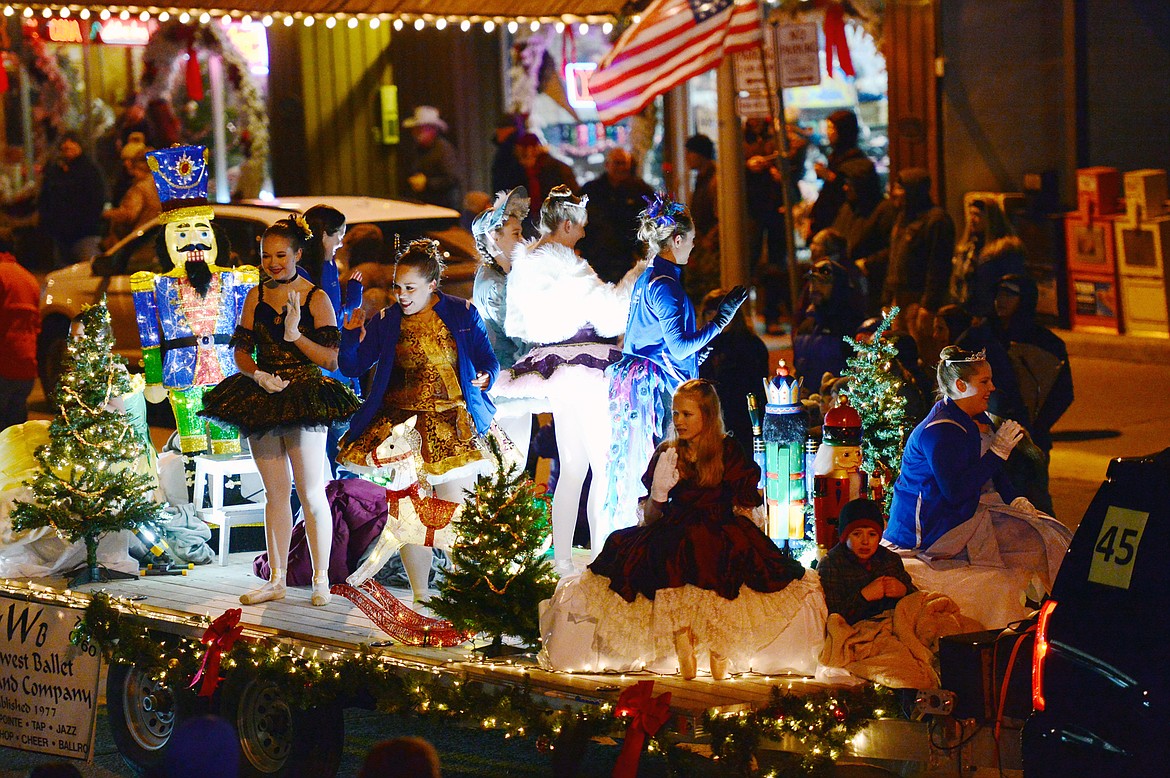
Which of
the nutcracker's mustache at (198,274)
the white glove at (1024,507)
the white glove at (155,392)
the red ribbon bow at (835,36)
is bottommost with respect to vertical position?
the white glove at (1024,507)

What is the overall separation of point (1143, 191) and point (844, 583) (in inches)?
402

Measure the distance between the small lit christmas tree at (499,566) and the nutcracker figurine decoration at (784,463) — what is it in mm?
1636

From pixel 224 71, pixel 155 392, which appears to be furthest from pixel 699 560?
pixel 224 71

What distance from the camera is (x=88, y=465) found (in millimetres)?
8430

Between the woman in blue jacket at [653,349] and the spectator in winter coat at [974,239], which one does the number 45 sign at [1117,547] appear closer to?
the woman in blue jacket at [653,349]

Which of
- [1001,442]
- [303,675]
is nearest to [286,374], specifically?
[303,675]

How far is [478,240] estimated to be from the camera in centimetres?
905

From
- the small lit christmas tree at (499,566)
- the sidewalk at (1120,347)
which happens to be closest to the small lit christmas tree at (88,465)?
the small lit christmas tree at (499,566)

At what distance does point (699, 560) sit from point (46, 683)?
2.94 metres

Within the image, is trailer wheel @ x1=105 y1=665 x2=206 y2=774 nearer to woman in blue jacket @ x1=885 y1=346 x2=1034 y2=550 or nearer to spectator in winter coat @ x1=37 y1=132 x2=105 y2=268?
woman in blue jacket @ x1=885 y1=346 x2=1034 y2=550

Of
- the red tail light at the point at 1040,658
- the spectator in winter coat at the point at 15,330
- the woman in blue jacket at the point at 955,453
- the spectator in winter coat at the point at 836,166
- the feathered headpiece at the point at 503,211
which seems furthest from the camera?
the spectator in winter coat at the point at 836,166

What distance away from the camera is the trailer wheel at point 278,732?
7.01 m

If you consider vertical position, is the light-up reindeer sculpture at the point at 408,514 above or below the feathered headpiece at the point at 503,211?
below

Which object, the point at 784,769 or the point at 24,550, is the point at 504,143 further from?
the point at 784,769
